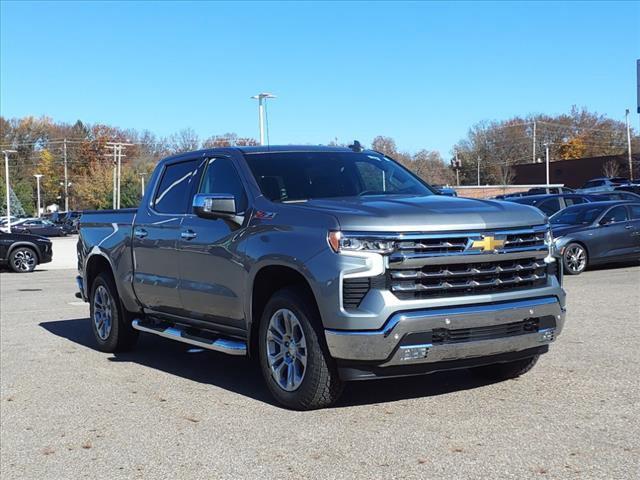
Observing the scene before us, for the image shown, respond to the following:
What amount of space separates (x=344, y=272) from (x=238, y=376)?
7.82 feet

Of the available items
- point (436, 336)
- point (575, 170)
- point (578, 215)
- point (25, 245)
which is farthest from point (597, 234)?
point (575, 170)

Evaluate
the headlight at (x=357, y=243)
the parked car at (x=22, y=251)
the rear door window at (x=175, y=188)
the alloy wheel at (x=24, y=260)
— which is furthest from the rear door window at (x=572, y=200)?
the headlight at (x=357, y=243)

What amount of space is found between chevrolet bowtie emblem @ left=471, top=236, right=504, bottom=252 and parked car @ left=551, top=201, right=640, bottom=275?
10563 millimetres

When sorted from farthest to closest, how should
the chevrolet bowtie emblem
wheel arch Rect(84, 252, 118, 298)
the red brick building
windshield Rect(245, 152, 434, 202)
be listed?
the red brick building
wheel arch Rect(84, 252, 118, 298)
windshield Rect(245, 152, 434, 202)
the chevrolet bowtie emblem

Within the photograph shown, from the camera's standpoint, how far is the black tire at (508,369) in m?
6.22

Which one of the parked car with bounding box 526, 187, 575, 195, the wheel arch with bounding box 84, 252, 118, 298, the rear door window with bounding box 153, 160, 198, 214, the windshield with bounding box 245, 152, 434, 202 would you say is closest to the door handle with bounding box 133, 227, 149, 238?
the rear door window with bounding box 153, 160, 198, 214

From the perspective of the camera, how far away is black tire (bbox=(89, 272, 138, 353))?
8.27 m

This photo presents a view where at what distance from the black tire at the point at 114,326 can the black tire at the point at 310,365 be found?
317cm

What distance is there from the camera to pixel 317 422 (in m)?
5.29

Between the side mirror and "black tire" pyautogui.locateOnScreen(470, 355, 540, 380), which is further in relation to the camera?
"black tire" pyautogui.locateOnScreen(470, 355, 540, 380)

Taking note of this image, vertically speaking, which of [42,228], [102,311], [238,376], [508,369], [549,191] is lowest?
[238,376]

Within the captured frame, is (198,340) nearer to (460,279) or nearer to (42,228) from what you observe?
(460,279)

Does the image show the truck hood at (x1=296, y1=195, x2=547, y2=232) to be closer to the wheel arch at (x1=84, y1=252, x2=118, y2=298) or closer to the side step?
the side step

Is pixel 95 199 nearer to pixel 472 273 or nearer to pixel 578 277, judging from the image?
pixel 578 277
